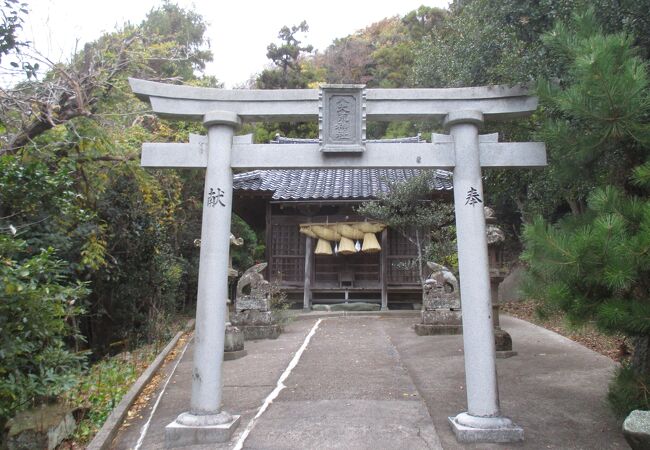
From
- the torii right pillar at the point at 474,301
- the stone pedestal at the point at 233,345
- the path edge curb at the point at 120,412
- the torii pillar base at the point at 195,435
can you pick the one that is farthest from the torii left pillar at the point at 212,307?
the stone pedestal at the point at 233,345

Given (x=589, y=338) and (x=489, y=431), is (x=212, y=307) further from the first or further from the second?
(x=589, y=338)

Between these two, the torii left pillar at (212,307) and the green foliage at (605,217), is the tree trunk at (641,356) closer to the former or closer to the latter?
the green foliage at (605,217)

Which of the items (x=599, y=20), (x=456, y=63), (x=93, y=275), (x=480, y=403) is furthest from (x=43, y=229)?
(x=599, y=20)

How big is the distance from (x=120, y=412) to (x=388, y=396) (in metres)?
3.24

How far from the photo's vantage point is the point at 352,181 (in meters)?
16.3

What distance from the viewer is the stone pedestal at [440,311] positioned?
1062 cm

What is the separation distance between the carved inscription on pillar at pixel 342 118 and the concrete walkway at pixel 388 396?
2.94 meters

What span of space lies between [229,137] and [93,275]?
595 cm

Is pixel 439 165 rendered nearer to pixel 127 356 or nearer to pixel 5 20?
pixel 5 20

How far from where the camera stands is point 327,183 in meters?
16.2

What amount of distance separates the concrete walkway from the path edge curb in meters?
0.14

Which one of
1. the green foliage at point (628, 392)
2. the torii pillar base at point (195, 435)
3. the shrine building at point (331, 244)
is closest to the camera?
the green foliage at point (628, 392)

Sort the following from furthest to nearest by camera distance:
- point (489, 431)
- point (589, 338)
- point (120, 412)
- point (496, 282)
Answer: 1. point (589, 338)
2. point (496, 282)
3. point (120, 412)
4. point (489, 431)

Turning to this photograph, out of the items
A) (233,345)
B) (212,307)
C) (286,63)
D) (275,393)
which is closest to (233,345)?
(233,345)
